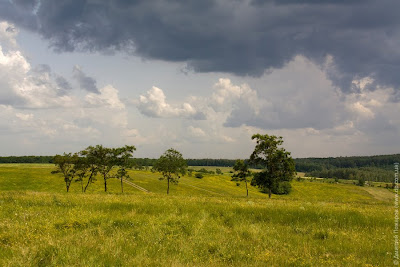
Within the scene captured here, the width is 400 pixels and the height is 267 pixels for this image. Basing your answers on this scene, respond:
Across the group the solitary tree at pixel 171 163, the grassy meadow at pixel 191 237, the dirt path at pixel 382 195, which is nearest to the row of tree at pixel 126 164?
the solitary tree at pixel 171 163

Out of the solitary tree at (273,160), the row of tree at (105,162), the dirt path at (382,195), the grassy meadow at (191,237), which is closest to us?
the grassy meadow at (191,237)

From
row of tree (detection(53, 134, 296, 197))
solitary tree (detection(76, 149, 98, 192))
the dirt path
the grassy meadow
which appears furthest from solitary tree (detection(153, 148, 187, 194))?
the dirt path

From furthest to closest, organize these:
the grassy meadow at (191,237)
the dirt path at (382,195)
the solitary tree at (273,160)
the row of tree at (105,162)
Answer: the dirt path at (382,195) < the row of tree at (105,162) < the solitary tree at (273,160) < the grassy meadow at (191,237)

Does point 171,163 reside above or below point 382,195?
A: above

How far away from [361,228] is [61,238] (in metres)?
12.2

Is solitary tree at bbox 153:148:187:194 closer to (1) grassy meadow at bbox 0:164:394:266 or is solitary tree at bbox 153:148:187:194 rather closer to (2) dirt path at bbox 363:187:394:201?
(1) grassy meadow at bbox 0:164:394:266

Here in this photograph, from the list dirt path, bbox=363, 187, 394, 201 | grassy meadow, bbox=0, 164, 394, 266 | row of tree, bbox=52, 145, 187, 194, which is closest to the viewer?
grassy meadow, bbox=0, 164, 394, 266

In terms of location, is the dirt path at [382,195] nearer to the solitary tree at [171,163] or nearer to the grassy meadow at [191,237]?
the solitary tree at [171,163]

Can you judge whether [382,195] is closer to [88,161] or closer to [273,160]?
[273,160]

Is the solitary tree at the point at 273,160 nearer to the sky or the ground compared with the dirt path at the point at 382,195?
nearer to the sky

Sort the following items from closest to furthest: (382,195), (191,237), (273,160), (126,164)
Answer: (191,237) → (273,160) → (126,164) → (382,195)

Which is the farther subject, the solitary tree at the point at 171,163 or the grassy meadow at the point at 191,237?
the solitary tree at the point at 171,163

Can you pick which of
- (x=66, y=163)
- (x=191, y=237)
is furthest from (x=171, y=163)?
(x=191, y=237)

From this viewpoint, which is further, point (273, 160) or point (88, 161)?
point (88, 161)
